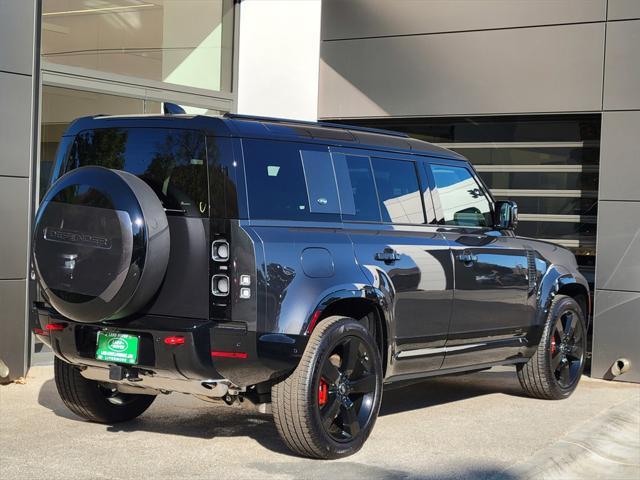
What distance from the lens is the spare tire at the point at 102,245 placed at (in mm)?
5465

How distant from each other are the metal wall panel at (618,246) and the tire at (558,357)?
1165mm

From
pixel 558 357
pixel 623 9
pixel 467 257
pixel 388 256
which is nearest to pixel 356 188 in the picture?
pixel 388 256

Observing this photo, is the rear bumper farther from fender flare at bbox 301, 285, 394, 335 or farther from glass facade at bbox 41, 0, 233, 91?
glass facade at bbox 41, 0, 233, 91

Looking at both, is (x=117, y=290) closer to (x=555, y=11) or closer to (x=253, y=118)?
(x=253, y=118)

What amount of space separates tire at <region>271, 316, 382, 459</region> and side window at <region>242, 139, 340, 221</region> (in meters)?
0.69

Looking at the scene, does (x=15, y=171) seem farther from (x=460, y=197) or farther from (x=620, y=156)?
(x=620, y=156)

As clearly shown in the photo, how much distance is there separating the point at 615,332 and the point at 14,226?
5771mm

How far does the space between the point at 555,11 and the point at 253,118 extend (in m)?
5.20

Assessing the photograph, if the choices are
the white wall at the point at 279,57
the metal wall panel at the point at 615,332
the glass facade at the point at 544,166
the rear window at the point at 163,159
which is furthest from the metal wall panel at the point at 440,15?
the rear window at the point at 163,159

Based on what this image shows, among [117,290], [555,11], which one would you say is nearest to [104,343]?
[117,290]

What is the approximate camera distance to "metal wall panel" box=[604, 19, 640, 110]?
31.9 feet

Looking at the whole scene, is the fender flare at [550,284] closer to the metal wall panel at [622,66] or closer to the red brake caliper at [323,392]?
the metal wall panel at [622,66]

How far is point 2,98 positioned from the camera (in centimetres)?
859

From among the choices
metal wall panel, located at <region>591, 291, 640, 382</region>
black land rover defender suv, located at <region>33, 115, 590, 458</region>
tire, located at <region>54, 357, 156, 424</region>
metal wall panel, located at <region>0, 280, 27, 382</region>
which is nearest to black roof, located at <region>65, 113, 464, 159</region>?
black land rover defender suv, located at <region>33, 115, 590, 458</region>
